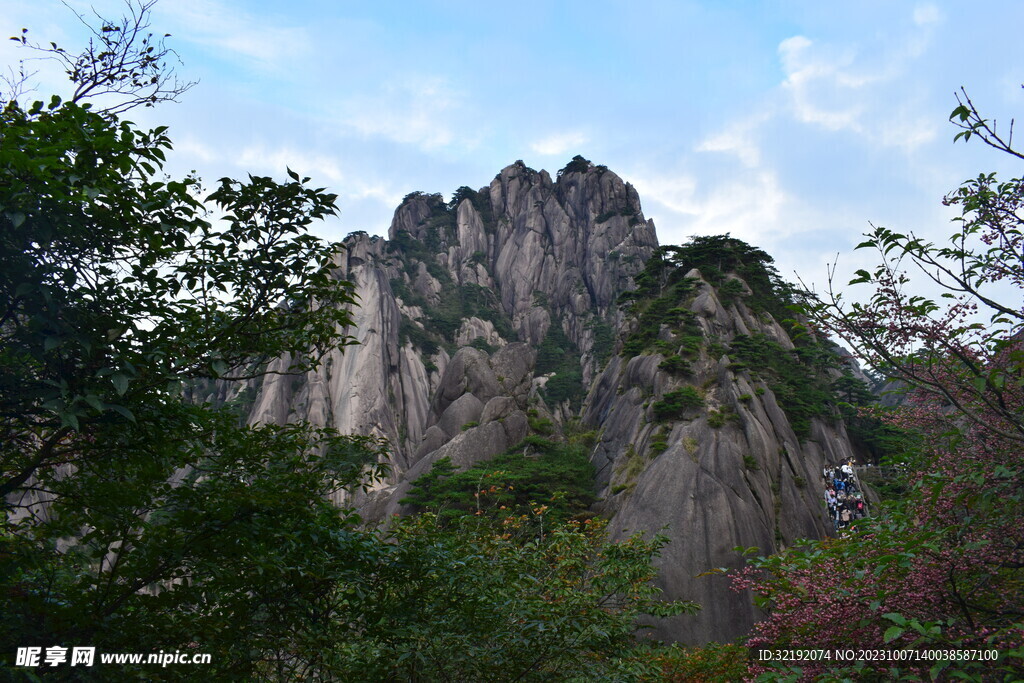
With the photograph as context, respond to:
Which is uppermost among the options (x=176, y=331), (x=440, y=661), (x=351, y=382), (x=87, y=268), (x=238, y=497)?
(x=351, y=382)

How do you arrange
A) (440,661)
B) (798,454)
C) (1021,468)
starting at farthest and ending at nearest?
(798,454)
(440,661)
(1021,468)

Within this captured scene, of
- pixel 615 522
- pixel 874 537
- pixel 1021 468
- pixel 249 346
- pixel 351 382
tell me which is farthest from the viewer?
pixel 351 382

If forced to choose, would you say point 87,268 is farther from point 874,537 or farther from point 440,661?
point 874,537

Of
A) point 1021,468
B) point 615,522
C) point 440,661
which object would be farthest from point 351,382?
point 1021,468

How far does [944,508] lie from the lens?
577 cm

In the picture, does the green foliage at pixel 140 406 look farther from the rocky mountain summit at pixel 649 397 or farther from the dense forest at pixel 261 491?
the rocky mountain summit at pixel 649 397

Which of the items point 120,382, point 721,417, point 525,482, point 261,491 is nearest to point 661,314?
point 721,417

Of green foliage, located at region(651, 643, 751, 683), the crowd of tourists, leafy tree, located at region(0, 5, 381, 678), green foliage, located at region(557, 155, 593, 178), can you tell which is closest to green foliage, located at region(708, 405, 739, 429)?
the crowd of tourists

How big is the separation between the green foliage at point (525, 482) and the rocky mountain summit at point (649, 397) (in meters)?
1.05

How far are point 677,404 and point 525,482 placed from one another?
829 centimetres

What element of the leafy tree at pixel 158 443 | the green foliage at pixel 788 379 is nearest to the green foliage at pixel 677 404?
the green foliage at pixel 788 379

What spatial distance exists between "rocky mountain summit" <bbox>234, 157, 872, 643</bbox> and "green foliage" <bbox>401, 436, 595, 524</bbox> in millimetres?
1050

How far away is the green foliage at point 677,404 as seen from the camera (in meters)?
27.6

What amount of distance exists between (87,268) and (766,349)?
108 ft
